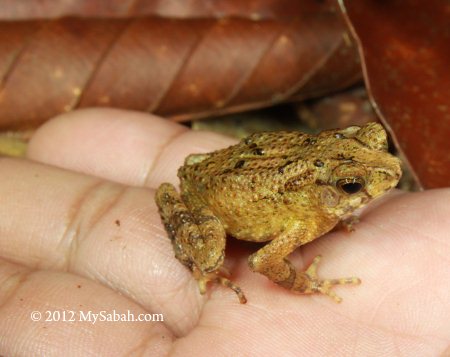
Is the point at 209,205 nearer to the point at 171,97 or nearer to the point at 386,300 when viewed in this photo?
the point at 386,300

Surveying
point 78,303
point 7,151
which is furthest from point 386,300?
point 7,151

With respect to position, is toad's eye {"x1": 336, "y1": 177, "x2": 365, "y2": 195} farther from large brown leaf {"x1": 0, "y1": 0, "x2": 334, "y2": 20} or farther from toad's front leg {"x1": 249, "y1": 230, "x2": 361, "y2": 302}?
large brown leaf {"x1": 0, "y1": 0, "x2": 334, "y2": 20}

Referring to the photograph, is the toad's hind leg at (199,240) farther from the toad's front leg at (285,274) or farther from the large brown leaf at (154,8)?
the large brown leaf at (154,8)

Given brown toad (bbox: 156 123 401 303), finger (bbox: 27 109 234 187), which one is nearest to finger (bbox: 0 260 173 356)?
brown toad (bbox: 156 123 401 303)

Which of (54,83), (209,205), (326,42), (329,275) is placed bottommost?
(329,275)

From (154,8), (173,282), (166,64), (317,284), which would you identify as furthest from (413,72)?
(154,8)
